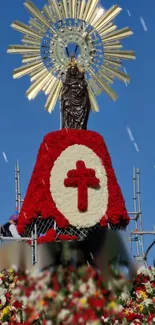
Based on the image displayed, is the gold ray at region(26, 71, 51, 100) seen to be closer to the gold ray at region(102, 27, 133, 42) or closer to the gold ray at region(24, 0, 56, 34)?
the gold ray at region(24, 0, 56, 34)

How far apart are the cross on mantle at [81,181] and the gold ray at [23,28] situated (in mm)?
3678

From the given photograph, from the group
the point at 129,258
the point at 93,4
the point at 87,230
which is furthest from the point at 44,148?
the point at 129,258

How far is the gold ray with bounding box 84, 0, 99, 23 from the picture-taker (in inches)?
649

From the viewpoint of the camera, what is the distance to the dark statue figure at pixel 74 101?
607 inches

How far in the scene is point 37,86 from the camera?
1623 centimetres

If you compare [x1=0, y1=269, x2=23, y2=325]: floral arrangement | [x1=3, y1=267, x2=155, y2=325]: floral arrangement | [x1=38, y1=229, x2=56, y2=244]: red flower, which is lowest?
[x1=38, y1=229, x2=56, y2=244]: red flower

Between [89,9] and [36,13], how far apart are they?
55.6 inches

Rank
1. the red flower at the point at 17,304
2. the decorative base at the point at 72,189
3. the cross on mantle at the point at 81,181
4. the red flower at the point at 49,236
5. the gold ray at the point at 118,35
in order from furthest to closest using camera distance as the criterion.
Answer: the gold ray at the point at 118,35
the cross on mantle at the point at 81,181
the decorative base at the point at 72,189
the red flower at the point at 49,236
the red flower at the point at 17,304

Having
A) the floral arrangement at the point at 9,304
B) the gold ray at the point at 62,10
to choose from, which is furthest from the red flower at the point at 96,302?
the gold ray at the point at 62,10

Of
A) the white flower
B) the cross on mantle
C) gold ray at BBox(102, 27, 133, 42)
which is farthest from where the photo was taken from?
gold ray at BBox(102, 27, 133, 42)

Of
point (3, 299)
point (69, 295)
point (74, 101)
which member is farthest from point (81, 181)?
point (69, 295)

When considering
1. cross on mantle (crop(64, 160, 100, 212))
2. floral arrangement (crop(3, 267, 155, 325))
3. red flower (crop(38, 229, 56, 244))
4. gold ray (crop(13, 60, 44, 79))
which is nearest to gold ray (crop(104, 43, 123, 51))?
gold ray (crop(13, 60, 44, 79))

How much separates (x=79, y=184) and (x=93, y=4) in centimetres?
497

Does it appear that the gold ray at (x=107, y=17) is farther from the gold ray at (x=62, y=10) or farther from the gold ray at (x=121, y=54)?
the gold ray at (x=62, y=10)
